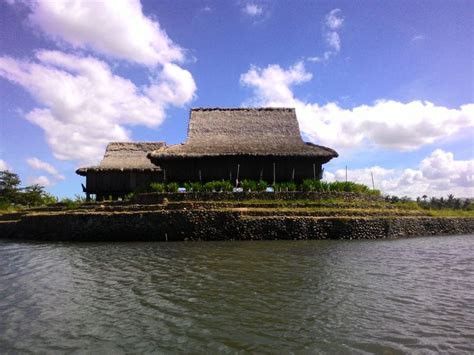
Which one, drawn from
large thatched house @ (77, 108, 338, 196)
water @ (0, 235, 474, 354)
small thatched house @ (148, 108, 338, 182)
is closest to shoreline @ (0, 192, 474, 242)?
small thatched house @ (148, 108, 338, 182)

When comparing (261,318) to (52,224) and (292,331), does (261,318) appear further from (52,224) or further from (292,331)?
(52,224)

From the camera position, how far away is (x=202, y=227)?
1925 centimetres

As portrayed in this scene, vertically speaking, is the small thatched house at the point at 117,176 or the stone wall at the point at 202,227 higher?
the small thatched house at the point at 117,176

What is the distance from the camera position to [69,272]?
11.3m

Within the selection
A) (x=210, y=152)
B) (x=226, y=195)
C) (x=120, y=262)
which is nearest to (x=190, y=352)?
(x=120, y=262)

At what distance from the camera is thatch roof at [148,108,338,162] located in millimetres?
25766

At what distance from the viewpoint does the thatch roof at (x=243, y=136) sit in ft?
84.5

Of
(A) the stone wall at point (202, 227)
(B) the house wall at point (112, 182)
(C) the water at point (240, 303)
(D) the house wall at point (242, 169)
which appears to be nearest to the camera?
(C) the water at point (240, 303)

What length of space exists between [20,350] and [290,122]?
86.1 ft

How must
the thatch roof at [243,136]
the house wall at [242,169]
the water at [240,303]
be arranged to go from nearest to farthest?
1. the water at [240,303]
2. the thatch roof at [243,136]
3. the house wall at [242,169]

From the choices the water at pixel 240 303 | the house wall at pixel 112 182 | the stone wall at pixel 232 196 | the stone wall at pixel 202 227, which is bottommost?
the water at pixel 240 303

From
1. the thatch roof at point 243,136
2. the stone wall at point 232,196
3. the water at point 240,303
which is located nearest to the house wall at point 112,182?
the thatch roof at point 243,136

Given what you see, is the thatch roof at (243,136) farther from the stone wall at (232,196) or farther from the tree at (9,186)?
the tree at (9,186)

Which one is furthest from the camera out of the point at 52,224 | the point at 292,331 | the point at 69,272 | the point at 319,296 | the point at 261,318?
the point at 52,224
